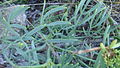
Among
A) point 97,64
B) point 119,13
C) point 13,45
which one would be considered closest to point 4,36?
point 13,45

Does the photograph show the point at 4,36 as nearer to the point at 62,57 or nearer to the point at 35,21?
the point at 62,57

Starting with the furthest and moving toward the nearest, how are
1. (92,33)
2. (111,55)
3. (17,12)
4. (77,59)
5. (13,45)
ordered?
(92,33) → (77,59) → (13,45) → (17,12) → (111,55)

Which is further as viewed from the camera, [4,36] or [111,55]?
[4,36]

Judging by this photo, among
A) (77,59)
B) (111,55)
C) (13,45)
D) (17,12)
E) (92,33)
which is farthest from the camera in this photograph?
(92,33)

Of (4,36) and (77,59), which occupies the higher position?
(4,36)

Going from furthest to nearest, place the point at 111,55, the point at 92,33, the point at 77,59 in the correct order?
the point at 92,33, the point at 77,59, the point at 111,55

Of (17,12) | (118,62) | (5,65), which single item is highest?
(17,12)

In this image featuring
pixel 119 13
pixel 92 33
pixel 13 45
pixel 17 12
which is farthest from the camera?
pixel 119 13

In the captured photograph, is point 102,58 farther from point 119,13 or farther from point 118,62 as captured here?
point 119,13

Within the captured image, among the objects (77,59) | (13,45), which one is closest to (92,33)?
(77,59)
